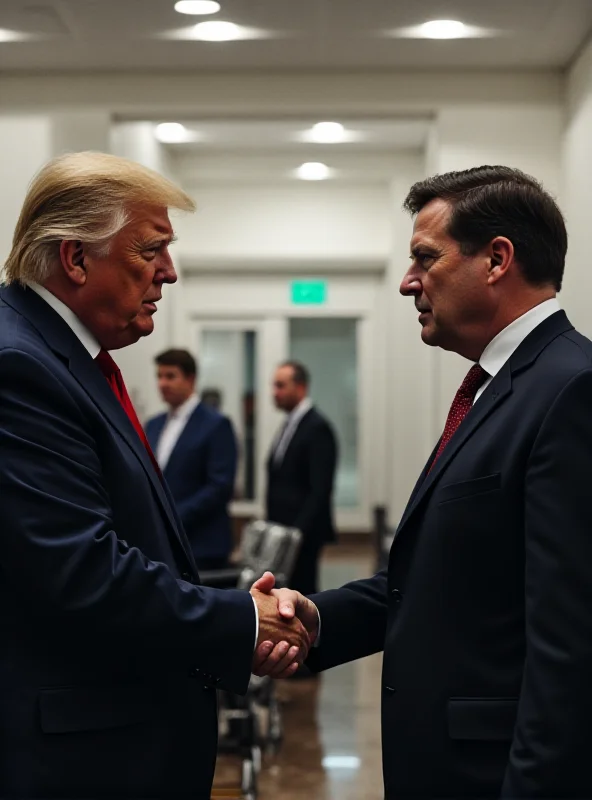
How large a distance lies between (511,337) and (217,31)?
376 cm

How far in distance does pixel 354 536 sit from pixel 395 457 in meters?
3.14

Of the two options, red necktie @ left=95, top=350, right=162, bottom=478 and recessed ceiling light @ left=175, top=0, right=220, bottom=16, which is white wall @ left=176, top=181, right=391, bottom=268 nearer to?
recessed ceiling light @ left=175, top=0, right=220, bottom=16

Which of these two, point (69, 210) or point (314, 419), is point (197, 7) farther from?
point (69, 210)

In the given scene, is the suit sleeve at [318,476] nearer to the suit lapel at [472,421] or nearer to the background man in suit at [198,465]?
the background man in suit at [198,465]

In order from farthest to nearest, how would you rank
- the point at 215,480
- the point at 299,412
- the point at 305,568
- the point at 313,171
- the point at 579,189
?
the point at 313,171, the point at 299,412, the point at 305,568, the point at 215,480, the point at 579,189

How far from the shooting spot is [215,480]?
5.60 meters

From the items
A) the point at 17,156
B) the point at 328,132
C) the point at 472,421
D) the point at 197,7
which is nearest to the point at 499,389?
the point at 472,421

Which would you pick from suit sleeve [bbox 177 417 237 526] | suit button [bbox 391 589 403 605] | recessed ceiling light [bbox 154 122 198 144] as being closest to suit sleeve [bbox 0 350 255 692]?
suit button [bbox 391 589 403 605]

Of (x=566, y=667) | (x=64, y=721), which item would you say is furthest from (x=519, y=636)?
(x=64, y=721)

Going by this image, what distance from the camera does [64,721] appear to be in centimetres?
187

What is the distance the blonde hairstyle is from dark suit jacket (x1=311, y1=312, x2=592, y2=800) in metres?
0.78

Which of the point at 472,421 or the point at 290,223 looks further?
the point at 290,223

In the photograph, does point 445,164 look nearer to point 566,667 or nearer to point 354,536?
point 566,667

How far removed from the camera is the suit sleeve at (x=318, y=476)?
6.36m
